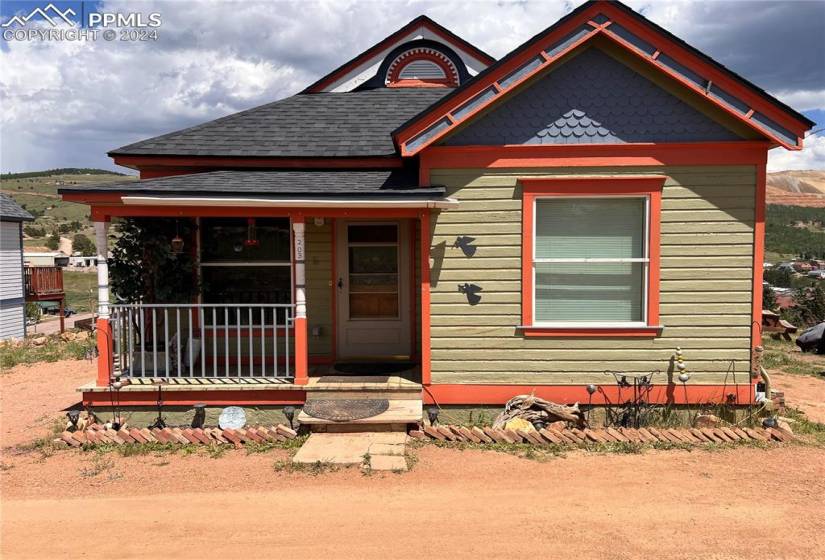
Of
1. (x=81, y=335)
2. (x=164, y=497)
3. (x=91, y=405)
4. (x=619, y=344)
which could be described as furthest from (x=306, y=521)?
(x=81, y=335)

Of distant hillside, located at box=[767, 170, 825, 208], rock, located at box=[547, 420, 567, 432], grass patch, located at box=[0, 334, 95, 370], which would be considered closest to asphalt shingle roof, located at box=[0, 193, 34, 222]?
grass patch, located at box=[0, 334, 95, 370]

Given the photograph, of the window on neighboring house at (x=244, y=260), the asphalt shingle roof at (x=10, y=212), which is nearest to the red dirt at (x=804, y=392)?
the window on neighboring house at (x=244, y=260)

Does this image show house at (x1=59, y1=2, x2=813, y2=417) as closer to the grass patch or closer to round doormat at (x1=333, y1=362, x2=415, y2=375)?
round doormat at (x1=333, y1=362, x2=415, y2=375)

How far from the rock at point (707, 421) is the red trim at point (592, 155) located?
3032mm

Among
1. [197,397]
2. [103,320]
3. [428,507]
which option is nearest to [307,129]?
[103,320]

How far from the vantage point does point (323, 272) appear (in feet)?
27.6

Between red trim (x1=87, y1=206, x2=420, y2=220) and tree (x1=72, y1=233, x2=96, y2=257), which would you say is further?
tree (x1=72, y1=233, x2=96, y2=257)

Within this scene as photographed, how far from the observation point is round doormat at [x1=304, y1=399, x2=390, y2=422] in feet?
21.4

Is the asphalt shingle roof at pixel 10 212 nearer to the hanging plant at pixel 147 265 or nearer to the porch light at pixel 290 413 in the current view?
the hanging plant at pixel 147 265

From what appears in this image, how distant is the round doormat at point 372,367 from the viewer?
25.4ft

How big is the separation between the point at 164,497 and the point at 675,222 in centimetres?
625

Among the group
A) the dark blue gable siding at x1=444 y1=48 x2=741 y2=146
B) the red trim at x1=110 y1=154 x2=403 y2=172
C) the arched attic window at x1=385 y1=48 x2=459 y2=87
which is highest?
the arched attic window at x1=385 y1=48 x2=459 y2=87

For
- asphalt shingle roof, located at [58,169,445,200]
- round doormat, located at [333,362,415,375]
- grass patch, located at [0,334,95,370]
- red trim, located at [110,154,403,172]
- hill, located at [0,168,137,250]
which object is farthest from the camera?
hill, located at [0,168,137,250]

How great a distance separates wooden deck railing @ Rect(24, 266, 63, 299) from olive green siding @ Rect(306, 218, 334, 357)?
51.4 feet
